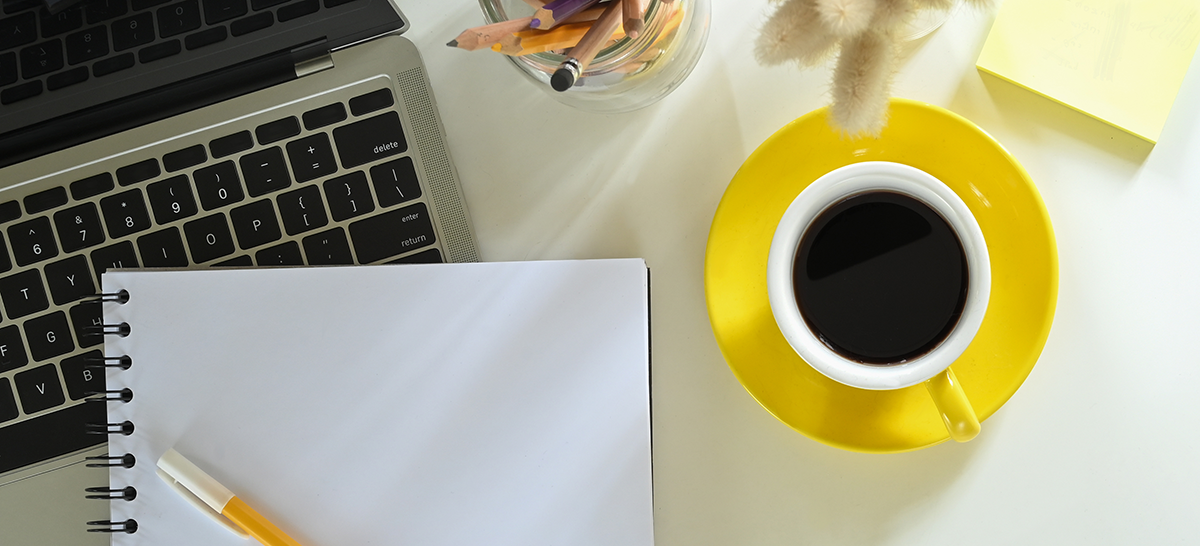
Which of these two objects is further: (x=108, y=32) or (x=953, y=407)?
(x=108, y=32)

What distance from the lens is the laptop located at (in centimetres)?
58

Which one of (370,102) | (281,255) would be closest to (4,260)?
(281,255)

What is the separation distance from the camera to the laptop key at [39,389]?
1.90ft

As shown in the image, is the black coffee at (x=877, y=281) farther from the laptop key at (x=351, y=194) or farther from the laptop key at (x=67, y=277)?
the laptop key at (x=67, y=277)

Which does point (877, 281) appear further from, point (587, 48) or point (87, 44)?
point (87, 44)

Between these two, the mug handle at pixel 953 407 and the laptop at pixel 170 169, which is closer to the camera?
the mug handle at pixel 953 407

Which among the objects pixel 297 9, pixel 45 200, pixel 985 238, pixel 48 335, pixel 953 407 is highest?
pixel 297 9

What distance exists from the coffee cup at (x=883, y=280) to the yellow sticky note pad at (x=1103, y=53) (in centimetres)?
18

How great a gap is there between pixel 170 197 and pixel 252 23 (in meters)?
0.16

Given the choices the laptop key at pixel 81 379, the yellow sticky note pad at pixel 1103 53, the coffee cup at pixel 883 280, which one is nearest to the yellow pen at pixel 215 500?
the laptop key at pixel 81 379

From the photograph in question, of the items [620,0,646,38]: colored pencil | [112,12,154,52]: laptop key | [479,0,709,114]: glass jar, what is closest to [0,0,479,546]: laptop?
[112,12,154,52]: laptop key

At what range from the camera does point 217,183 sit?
0.58 m

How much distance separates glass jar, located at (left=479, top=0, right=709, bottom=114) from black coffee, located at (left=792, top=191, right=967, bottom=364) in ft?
0.56

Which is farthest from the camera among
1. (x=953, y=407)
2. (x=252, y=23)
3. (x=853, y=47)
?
(x=252, y=23)
